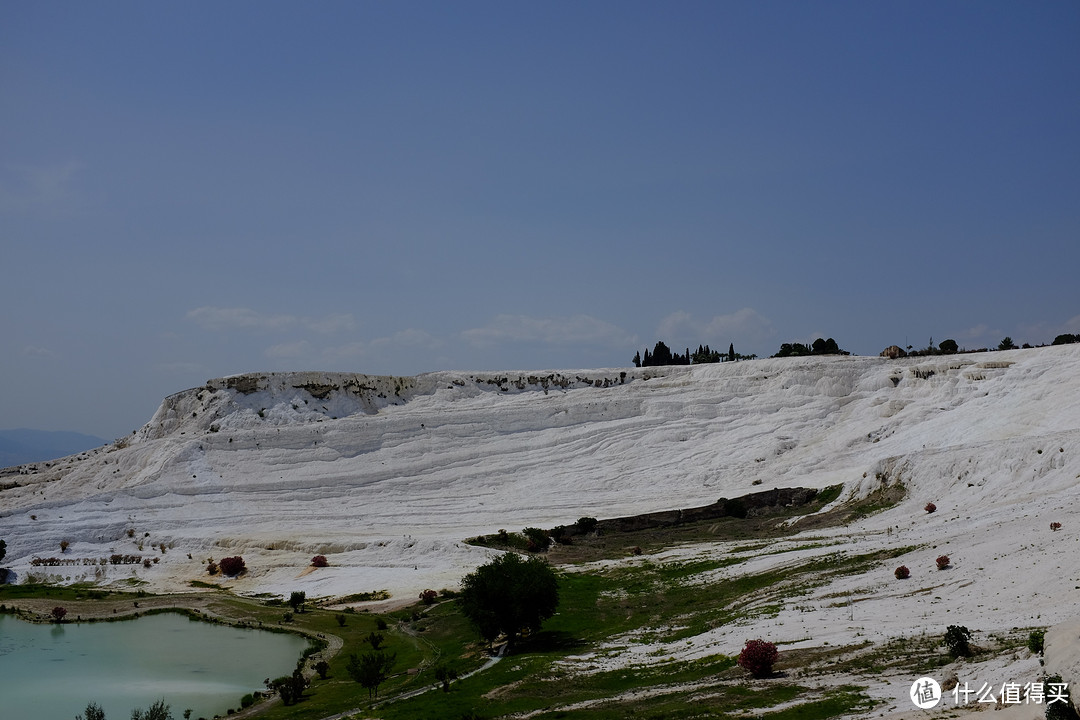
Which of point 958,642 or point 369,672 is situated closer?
point 958,642

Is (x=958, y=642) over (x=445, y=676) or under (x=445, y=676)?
over

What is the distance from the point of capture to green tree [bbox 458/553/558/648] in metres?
38.1

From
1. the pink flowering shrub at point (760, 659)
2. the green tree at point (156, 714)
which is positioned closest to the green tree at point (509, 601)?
the green tree at point (156, 714)

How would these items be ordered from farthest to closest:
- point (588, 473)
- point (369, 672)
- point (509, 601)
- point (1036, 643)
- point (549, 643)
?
1. point (588, 473)
2. point (509, 601)
3. point (549, 643)
4. point (369, 672)
5. point (1036, 643)

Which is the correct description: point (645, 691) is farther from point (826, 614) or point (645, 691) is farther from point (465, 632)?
point (465, 632)

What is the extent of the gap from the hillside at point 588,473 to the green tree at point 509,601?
241 inches

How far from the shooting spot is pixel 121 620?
5097cm

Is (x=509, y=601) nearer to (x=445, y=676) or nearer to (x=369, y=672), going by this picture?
(x=445, y=676)

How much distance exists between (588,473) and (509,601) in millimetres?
40668

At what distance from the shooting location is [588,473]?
78312mm

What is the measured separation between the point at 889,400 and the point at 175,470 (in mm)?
68003

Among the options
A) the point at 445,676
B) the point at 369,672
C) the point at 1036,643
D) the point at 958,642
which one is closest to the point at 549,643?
the point at 445,676

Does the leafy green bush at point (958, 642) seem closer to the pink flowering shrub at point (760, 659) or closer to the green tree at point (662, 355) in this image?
the pink flowering shrub at point (760, 659)

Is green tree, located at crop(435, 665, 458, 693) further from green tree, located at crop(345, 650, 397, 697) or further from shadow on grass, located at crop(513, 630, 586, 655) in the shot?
shadow on grass, located at crop(513, 630, 586, 655)
